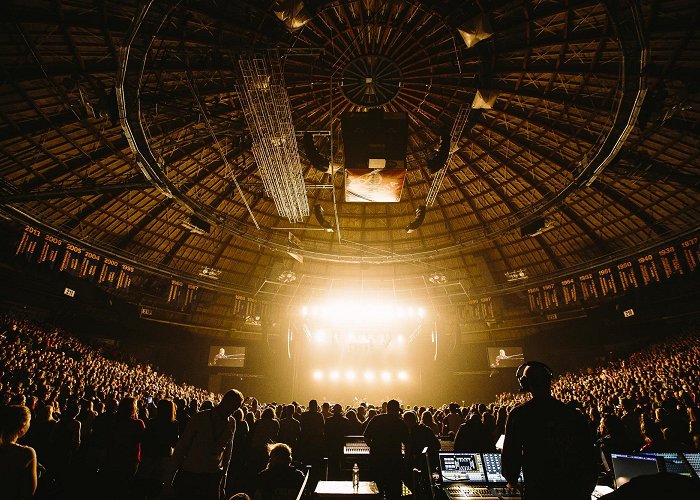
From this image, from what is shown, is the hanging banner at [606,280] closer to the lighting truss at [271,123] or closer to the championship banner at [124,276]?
the lighting truss at [271,123]

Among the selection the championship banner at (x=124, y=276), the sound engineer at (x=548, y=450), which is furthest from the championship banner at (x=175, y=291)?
the sound engineer at (x=548, y=450)

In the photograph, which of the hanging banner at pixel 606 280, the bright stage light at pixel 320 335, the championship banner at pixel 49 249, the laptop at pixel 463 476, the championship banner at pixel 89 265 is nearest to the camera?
the laptop at pixel 463 476

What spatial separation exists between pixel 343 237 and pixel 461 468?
2091cm

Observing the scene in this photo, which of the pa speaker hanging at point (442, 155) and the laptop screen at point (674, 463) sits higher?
the pa speaker hanging at point (442, 155)

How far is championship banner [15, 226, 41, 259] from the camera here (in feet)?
56.7

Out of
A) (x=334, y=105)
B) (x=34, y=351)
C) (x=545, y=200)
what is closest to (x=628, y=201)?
(x=545, y=200)

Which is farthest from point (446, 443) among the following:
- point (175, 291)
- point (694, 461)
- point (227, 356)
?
point (227, 356)

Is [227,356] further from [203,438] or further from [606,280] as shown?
[606,280]

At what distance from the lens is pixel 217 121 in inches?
582

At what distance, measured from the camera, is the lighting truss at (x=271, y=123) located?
11117 millimetres

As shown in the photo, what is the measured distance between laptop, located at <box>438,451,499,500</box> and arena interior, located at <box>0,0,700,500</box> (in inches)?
1.7

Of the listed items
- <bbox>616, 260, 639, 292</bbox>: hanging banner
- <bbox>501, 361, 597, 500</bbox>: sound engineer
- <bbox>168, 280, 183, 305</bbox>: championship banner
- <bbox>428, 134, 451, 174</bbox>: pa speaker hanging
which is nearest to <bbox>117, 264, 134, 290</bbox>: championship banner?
<bbox>168, 280, 183, 305</bbox>: championship banner

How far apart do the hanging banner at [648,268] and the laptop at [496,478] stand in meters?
20.4

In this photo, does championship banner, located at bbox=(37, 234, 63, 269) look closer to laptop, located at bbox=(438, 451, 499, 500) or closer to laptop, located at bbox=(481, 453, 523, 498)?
laptop, located at bbox=(438, 451, 499, 500)
